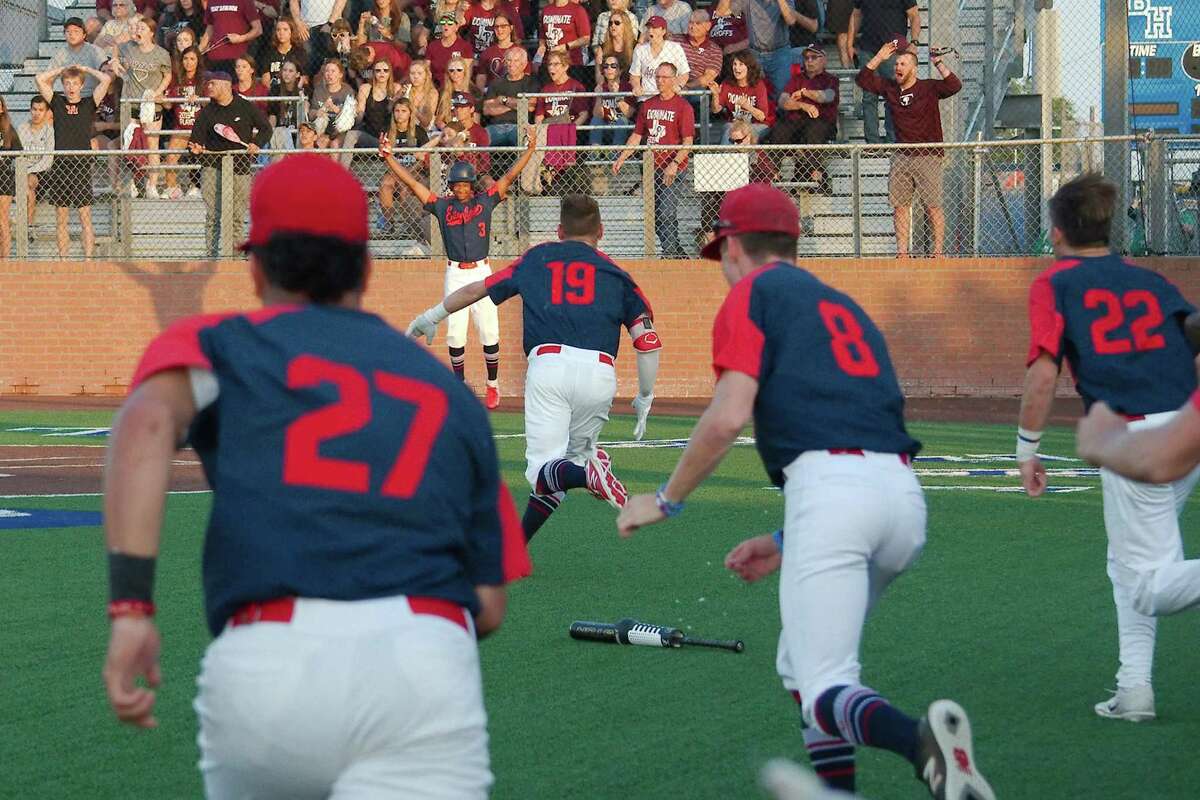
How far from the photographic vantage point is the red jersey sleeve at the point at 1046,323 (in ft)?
21.5

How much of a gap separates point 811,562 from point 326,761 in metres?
2.01

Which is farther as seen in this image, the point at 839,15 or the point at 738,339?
the point at 839,15

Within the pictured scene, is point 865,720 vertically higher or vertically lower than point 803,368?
lower

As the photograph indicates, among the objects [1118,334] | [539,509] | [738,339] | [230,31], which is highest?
[230,31]

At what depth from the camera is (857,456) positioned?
16.1ft

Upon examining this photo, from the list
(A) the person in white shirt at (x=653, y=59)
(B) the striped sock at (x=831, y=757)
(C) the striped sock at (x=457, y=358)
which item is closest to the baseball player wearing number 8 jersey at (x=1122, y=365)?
(B) the striped sock at (x=831, y=757)

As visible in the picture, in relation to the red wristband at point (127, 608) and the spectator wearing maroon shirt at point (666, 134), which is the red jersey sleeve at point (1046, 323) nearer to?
the red wristband at point (127, 608)

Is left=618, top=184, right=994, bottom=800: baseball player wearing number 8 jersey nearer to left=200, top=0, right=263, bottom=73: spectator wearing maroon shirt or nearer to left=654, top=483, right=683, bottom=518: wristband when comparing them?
left=654, top=483, right=683, bottom=518: wristband

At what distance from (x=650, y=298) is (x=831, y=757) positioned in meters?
16.1

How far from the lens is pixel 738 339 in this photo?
4.87 metres

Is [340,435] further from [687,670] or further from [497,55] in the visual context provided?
[497,55]

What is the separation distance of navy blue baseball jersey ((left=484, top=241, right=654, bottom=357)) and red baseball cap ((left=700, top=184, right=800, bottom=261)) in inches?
181

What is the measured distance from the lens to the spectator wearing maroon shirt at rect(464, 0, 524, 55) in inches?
892

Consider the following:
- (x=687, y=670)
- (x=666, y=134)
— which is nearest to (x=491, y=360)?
(x=666, y=134)
